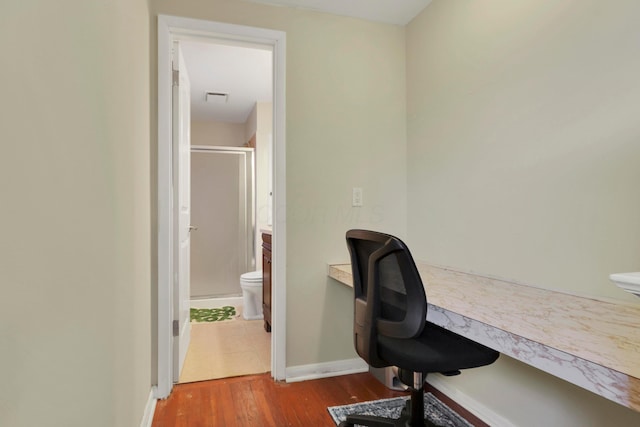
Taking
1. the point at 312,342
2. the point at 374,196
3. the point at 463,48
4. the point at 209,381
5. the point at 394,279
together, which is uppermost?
the point at 463,48

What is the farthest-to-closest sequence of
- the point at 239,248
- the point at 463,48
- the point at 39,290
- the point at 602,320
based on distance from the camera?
the point at 239,248 < the point at 463,48 < the point at 602,320 < the point at 39,290

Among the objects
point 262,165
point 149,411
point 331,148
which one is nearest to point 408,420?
point 149,411

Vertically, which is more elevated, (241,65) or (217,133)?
(241,65)

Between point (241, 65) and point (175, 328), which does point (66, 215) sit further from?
point (241, 65)

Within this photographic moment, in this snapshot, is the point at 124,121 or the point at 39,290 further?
the point at 124,121

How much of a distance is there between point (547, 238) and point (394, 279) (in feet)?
2.29

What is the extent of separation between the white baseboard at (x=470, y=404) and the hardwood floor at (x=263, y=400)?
3cm

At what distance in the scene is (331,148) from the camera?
242cm

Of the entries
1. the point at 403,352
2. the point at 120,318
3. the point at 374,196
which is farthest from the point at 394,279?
the point at 374,196

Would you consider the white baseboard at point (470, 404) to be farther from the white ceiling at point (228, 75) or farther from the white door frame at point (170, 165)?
the white ceiling at point (228, 75)

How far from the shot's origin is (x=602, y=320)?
3.57 feet

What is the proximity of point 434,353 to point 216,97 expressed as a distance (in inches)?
142

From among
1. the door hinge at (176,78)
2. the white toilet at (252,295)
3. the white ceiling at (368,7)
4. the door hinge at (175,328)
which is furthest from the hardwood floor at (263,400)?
the white ceiling at (368,7)

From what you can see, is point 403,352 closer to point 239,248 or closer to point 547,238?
point 547,238
